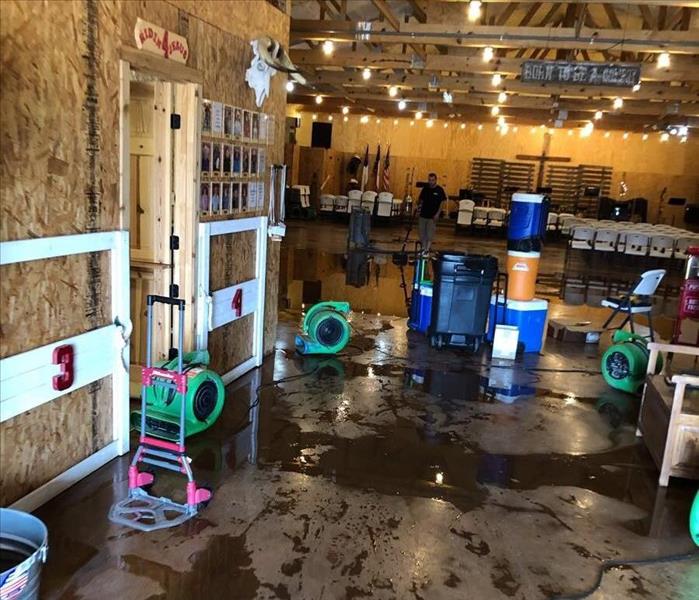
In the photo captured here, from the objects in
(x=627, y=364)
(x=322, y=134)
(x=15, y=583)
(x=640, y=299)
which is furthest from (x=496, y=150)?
(x=15, y=583)

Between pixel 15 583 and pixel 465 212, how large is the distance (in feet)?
56.6

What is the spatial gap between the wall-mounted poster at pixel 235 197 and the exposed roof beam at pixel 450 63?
7.19 m

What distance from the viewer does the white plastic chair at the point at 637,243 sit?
42.7ft

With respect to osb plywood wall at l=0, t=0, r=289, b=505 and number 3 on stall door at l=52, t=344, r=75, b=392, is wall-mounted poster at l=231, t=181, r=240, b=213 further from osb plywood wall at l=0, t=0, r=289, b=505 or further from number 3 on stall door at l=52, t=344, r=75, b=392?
number 3 on stall door at l=52, t=344, r=75, b=392

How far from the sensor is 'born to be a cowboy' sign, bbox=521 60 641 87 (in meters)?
8.92

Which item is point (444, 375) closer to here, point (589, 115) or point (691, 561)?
point (691, 561)

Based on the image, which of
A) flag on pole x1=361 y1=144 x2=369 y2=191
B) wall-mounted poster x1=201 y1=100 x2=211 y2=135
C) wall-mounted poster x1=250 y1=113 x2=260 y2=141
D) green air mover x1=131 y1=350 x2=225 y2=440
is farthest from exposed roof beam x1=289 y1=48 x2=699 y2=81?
flag on pole x1=361 y1=144 x2=369 y2=191

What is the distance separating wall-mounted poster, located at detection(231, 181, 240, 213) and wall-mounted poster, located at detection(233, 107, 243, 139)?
384 millimetres

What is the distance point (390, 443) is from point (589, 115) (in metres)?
Answer: 16.5

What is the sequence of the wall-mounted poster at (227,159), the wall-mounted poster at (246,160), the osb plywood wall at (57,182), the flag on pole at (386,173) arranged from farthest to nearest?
the flag on pole at (386,173), the wall-mounted poster at (246,160), the wall-mounted poster at (227,159), the osb plywood wall at (57,182)

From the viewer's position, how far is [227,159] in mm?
4898

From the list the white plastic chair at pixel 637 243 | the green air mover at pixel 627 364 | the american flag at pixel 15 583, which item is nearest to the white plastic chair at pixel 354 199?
the white plastic chair at pixel 637 243

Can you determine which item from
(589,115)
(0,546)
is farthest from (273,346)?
(589,115)

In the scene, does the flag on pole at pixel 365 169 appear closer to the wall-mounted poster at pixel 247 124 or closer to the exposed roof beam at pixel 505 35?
the exposed roof beam at pixel 505 35
